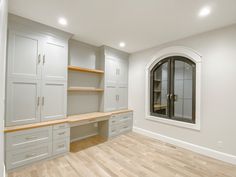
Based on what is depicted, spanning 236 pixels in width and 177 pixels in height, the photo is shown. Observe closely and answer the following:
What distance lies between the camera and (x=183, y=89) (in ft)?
10.4

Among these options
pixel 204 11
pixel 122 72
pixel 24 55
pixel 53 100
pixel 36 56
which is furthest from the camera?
pixel 122 72

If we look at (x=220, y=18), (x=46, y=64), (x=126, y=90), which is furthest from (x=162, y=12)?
(x=126, y=90)

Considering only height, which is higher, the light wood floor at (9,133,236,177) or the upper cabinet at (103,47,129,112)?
the upper cabinet at (103,47,129,112)

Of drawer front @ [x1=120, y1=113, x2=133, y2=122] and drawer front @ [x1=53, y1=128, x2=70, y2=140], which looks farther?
drawer front @ [x1=120, y1=113, x2=133, y2=122]

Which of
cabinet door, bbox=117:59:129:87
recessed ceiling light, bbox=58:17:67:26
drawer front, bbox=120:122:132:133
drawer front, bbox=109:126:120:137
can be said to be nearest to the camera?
recessed ceiling light, bbox=58:17:67:26

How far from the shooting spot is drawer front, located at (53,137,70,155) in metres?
2.43

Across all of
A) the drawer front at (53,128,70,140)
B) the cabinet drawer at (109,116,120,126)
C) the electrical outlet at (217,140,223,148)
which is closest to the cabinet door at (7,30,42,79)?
the drawer front at (53,128,70,140)

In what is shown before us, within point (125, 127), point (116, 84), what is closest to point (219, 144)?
point (125, 127)

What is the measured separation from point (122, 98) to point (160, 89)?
50.3 inches

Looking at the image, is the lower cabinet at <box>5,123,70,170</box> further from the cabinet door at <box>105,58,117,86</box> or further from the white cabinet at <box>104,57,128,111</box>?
the cabinet door at <box>105,58,117,86</box>

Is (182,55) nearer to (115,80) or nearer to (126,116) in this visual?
(115,80)

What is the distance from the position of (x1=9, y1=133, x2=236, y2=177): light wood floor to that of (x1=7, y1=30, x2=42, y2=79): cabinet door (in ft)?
5.53

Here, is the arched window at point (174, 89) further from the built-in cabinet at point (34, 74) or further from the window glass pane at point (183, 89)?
the built-in cabinet at point (34, 74)

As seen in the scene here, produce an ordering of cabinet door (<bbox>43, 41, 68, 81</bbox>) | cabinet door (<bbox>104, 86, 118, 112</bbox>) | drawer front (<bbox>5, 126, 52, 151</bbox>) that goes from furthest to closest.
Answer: cabinet door (<bbox>104, 86, 118, 112</bbox>), cabinet door (<bbox>43, 41, 68, 81</bbox>), drawer front (<bbox>5, 126, 52, 151</bbox>)
